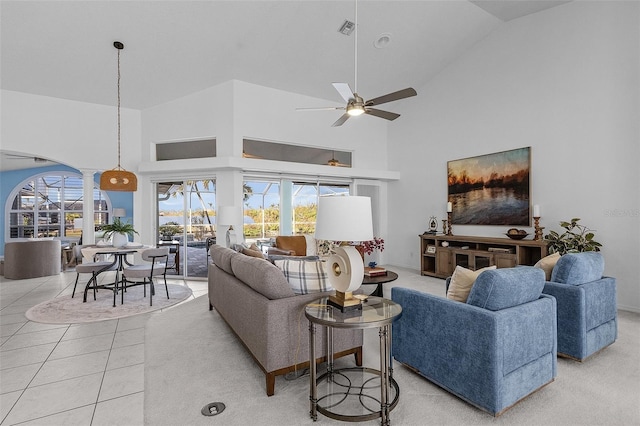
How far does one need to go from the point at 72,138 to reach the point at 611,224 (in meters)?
8.86

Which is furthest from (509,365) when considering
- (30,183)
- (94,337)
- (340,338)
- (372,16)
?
(30,183)

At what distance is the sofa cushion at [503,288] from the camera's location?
1.99 meters

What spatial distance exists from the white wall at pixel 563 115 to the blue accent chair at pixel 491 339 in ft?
10.5

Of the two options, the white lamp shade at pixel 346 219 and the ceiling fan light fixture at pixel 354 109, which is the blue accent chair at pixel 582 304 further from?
the ceiling fan light fixture at pixel 354 109

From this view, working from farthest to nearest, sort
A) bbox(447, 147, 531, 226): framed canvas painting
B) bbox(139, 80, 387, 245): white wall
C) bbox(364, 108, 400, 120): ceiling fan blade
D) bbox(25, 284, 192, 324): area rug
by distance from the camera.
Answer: bbox(139, 80, 387, 245): white wall, bbox(447, 147, 531, 226): framed canvas painting, bbox(25, 284, 192, 324): area rug, bbox(364, 108, 400, 120): ceiling fan blade

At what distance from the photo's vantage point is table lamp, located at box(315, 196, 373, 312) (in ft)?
6.77

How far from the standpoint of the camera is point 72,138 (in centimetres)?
605

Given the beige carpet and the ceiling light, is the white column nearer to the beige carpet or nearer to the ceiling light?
the beige carpet

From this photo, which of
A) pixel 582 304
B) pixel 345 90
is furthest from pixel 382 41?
pixel 582 304

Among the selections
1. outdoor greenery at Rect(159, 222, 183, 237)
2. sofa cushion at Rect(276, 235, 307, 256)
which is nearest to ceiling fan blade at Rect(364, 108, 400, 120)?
sofa cushion at Rect(276, 235, 307, 256)

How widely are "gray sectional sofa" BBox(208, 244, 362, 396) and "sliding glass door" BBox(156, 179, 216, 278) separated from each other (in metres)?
3.84

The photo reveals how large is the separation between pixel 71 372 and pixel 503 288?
3267 millimetres

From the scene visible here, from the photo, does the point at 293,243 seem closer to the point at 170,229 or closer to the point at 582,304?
the point at 170,229

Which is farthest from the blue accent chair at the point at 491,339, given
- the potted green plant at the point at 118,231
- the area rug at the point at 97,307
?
the potted green plant at the point at 118,231
